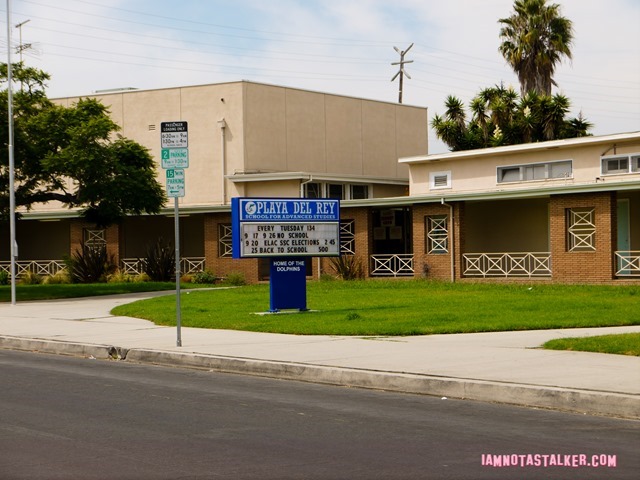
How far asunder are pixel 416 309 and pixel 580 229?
1338 cm

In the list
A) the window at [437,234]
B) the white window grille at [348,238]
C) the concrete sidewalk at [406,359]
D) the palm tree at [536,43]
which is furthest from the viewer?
the palm tree at [536,43]

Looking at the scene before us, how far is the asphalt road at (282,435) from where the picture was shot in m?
8.13

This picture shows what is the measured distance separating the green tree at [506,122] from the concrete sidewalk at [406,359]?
34.1 m

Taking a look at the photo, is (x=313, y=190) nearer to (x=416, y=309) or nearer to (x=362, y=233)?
(x=362, y=233)

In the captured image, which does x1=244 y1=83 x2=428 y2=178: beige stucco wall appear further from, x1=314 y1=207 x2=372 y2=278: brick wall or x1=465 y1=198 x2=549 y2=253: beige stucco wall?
x1=465 y1=198 x2=549 y2=253: beige stucco wall

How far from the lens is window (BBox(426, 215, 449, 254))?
38031mm

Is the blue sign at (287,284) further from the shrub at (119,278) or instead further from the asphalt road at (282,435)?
the shrub at (119,278)

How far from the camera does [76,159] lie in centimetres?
3562

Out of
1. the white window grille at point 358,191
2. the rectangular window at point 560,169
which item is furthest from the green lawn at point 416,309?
the white window grille at point 358,191

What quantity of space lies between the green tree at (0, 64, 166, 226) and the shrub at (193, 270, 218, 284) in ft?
17.1

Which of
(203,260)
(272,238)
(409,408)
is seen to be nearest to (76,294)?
(203,260)

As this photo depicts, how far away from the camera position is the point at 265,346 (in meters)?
16.8

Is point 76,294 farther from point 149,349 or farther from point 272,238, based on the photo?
point 149,349

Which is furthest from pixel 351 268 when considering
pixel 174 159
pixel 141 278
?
pixel 174 159
